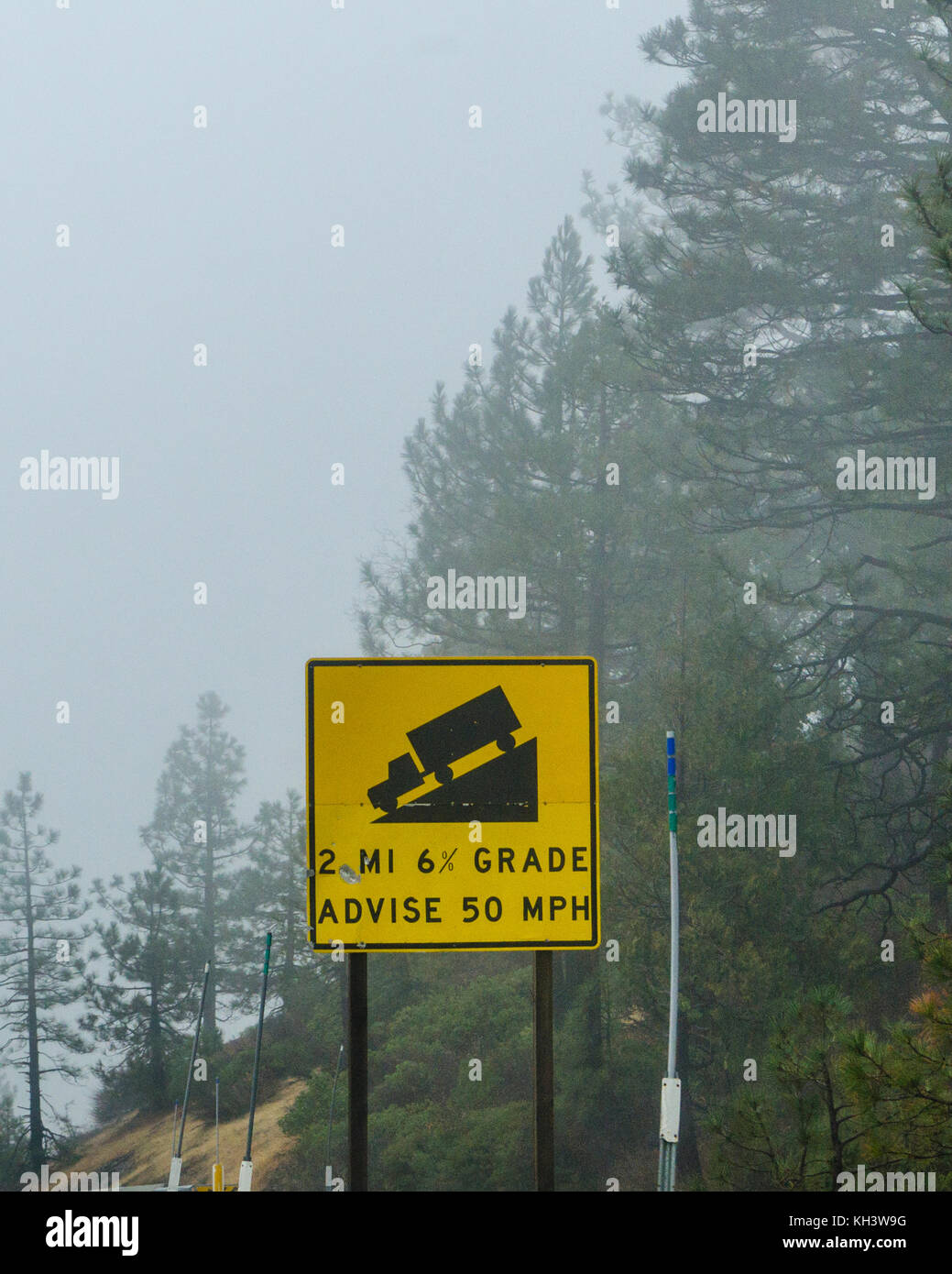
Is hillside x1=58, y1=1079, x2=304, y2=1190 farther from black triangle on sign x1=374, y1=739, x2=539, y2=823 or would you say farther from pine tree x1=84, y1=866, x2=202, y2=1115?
black triangle on sign x1=374, y1=739, x2=539, y2=823

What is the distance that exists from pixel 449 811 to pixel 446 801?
33 millimetres

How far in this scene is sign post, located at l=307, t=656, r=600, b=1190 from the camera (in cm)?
404

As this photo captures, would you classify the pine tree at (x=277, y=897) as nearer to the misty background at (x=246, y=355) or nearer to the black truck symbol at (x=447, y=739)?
the misty background at (x=246, y=355)

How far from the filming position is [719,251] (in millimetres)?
18547

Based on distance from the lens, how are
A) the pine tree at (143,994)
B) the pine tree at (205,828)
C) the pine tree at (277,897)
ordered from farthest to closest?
the pine tree at (205,828) → the pine tree at (143,994) → the pine tree at (277,897)

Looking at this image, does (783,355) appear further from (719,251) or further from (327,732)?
(327,732)

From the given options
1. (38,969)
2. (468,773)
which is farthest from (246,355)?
(468,773)

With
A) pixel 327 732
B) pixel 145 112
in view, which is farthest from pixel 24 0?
pixel 327 732

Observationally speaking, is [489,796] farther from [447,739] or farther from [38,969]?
[38,969]

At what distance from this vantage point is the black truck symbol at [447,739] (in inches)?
159

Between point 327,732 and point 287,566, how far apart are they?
34.3m

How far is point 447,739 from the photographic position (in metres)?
4.02

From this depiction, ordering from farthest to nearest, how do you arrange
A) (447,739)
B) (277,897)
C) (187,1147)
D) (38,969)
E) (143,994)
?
1. (38,969)
2. (143,994)
3. (277,897)
4. (187,1147)
5. (447,739)

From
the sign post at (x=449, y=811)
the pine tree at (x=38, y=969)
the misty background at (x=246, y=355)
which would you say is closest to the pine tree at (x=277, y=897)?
the misty background at (x=246, y=355)
